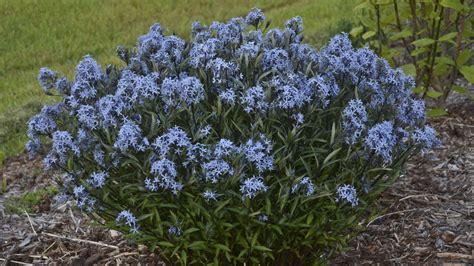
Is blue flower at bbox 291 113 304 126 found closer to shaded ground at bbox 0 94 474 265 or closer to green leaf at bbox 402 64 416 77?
shaded ground at bbox 0 94 474 265

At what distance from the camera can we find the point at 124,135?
2936 mm

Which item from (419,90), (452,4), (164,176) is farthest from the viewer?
(419,90)

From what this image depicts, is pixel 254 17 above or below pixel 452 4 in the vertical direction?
above

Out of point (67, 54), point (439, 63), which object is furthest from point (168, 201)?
point (67, 54)

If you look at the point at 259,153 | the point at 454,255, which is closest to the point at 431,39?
the point at 454,255

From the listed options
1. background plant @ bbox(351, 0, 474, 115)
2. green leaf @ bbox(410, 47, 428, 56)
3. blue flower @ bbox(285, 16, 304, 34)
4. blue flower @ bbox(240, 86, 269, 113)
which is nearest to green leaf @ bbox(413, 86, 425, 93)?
background plant @ bbox(351, 0, 474, 115)

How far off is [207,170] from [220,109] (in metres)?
0.28

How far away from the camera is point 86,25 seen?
452 inches

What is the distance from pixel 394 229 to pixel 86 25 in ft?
26.5

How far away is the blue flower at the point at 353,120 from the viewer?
124 inches

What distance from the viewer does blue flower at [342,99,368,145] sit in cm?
314

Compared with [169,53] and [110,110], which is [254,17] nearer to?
[169,53]

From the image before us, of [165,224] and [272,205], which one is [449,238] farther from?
[165,224]

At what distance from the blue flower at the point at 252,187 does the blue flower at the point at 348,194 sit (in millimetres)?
330
